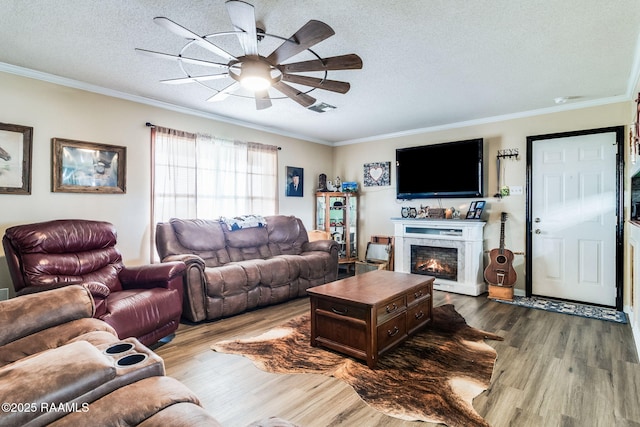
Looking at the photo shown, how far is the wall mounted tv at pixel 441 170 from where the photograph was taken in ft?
15.6

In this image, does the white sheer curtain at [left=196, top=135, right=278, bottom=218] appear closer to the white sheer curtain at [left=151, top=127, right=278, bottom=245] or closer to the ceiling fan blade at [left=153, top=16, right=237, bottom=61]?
the white sheer curtain at [left=151, top=127, right=278, bottom=245]

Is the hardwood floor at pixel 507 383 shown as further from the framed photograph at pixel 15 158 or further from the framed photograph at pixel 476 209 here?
the framed photograph at pixel 15 158

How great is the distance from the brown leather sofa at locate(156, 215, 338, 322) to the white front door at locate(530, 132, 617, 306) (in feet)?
9.31

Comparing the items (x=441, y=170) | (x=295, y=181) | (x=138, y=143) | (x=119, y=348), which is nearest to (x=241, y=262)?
(x=138, y=143)

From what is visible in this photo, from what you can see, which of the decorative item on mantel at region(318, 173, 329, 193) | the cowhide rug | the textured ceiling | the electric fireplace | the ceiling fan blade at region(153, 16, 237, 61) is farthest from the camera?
the decorative item on mantel at region(318, 173, 329, 193)

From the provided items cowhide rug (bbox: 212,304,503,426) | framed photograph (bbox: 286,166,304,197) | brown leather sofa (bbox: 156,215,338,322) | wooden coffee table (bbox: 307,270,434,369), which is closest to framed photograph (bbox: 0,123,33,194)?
brown leather sofa (bbox: 156,215,338,322)

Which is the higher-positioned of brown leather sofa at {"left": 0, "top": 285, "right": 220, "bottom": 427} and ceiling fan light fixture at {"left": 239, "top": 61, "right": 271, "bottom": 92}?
ceiling fan light fixture at {"left": 239, "top": 61, "right": 271, "bottom": 92}

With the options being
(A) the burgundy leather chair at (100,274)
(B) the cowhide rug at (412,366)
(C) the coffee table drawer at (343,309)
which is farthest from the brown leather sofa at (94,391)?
(C) the coffee table drawer at (343,309)

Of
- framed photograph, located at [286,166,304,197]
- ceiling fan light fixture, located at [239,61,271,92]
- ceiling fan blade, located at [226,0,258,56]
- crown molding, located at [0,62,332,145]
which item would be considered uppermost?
crown molding, located at [0,62,332,145]

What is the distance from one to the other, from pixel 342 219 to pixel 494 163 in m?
2.61

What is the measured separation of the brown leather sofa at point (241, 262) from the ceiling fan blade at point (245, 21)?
220 cm

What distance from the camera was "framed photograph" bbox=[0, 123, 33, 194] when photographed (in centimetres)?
300

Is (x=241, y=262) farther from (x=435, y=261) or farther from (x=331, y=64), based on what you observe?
(x=435, y=261)

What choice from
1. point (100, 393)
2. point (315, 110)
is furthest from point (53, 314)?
point (315, 110)
